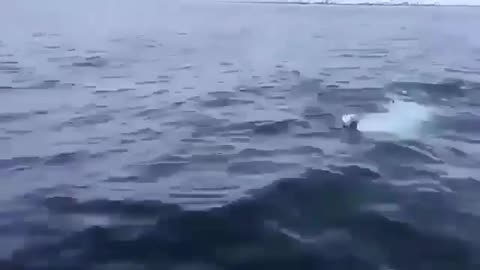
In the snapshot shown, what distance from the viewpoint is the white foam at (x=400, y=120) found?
55.0 feet

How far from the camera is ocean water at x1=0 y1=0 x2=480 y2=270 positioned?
989 centimetres

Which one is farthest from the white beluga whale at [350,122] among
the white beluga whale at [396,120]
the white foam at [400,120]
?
the white foam at [400,120]

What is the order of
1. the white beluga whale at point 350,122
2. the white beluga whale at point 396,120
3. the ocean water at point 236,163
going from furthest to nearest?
the white beluga whale at point 350,122 → the white beluga whale at point 396,120 → the ocean water at point 236,163

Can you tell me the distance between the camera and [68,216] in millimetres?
10992

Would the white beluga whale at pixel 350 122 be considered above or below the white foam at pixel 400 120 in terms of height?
above

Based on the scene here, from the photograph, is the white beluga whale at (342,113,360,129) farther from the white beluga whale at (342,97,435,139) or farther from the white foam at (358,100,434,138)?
the white foam at (358,100,434,138)

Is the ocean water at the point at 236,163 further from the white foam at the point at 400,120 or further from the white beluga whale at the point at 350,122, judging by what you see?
the white beluga whale at the point at 350,122

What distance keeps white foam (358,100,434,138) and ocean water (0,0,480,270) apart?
0.09 m

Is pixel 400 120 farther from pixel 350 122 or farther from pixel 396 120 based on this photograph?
pixel 350 122

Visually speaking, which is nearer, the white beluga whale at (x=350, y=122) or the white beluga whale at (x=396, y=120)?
the white beluga whale at (x=396, y=120)

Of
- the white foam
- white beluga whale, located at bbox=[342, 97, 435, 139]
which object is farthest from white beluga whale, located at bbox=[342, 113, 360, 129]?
the white foam

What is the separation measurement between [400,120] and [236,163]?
670 centimetres

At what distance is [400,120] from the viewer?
18047mm

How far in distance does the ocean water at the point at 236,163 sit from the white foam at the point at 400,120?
0.09 metres
